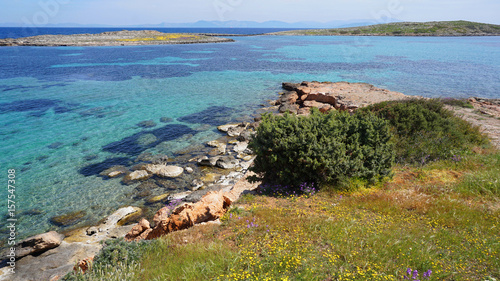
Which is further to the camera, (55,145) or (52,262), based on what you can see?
(55,145)

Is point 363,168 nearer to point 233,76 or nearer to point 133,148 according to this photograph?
point 133,148

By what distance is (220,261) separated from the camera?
5.52 metres

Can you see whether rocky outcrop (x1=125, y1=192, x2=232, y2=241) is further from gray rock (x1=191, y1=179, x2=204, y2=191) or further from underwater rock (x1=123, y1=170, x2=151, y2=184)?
underwater rock (x1=123, y1=170, x2=151, y2=184)

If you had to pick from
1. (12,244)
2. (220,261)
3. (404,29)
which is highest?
(404,29)

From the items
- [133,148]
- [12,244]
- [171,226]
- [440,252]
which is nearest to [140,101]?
[133,148]

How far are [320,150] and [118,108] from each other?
84.1 feet

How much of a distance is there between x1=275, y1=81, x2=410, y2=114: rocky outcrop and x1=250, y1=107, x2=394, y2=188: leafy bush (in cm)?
1376

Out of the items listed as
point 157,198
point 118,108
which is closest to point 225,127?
point 157,198

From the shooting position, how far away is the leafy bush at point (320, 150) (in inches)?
366

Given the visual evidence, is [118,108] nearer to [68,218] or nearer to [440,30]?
[68,218]

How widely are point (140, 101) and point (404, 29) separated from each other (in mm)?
185929

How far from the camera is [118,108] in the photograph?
2806 centimetres

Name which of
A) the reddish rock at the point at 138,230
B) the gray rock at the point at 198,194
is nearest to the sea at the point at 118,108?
the gray rock at the point at 198,194

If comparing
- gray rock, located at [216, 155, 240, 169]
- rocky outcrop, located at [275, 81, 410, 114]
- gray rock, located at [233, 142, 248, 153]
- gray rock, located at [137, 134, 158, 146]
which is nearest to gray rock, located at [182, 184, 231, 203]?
gray rock, located at [216, 155, 240, 169]
